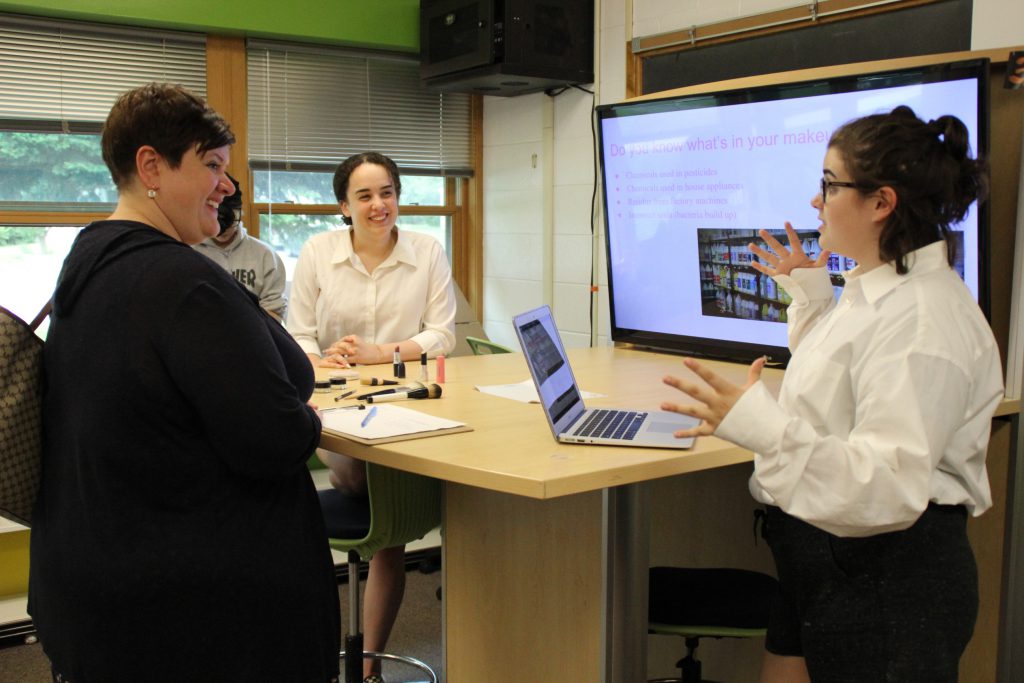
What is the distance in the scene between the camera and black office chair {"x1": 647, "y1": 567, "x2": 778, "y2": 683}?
2.09 m

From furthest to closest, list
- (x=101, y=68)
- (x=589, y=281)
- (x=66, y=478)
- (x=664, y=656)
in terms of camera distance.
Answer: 1. (x=589, y=281)
2. (x=101, y=68)
3. (x=664, y=656)
4. (x=66, y=478)

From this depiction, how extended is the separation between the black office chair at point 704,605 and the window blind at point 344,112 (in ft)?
9.83

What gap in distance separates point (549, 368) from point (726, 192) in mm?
1238

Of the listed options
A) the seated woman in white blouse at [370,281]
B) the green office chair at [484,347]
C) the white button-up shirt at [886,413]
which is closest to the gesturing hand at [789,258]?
the white button-up shirt at [886,413]

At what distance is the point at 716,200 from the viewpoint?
9.81 ft

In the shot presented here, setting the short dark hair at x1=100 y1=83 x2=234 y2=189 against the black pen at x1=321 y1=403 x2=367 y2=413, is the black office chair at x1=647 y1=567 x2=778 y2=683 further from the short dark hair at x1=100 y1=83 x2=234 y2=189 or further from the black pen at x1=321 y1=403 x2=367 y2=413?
the short dark hair at x1=100 y1=83 x2=234 y2=189

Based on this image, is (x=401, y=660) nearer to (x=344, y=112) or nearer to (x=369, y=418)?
(x=369, y=418)

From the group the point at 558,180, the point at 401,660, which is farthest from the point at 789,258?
the point at 558,180

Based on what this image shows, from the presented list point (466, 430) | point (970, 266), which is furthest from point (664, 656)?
point (970, 266)

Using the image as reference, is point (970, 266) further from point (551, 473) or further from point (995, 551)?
point (551, 473)

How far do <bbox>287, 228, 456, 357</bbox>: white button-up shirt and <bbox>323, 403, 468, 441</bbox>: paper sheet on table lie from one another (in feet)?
3.19

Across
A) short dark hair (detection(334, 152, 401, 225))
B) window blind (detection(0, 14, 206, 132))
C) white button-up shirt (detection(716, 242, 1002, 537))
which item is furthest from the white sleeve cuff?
window blind (detection(0, 14, 206, 132))

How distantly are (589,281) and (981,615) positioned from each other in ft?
8.14

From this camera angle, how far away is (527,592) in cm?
221
